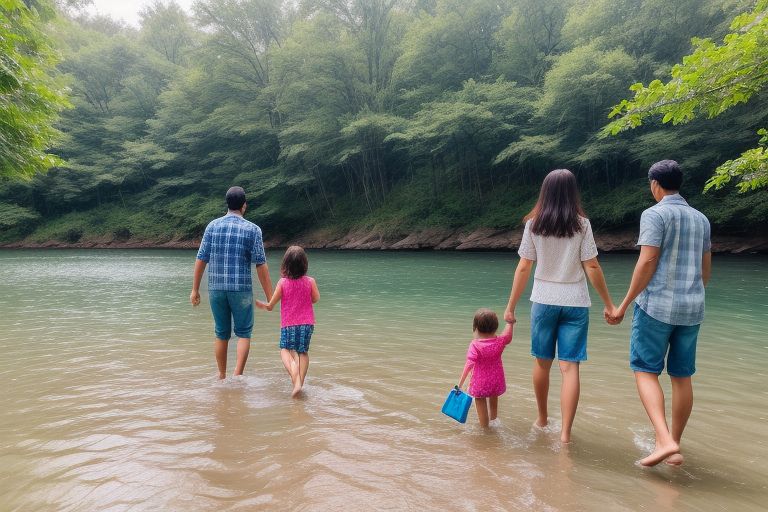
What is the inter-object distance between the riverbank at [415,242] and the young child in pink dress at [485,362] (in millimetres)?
24940

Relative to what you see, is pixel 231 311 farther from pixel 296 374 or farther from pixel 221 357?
pixel 296 374

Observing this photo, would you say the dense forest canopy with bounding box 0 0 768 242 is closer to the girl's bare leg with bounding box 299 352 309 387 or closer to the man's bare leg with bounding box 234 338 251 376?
the man's bare leg with bounding box 234 338 251 376

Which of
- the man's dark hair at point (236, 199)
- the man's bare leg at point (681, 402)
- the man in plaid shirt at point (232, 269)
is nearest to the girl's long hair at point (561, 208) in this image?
the man's bare leg at point (681, 402)

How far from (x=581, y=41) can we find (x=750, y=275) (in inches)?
675

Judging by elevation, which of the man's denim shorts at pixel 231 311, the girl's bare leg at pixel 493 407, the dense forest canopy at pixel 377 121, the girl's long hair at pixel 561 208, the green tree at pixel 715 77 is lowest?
the girl's bare leg at pixel 493 407

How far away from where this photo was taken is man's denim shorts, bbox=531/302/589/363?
365cm

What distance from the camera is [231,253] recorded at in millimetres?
5164

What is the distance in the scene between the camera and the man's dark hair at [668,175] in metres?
Result: 3.39

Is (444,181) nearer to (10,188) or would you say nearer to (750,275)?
(750,275)

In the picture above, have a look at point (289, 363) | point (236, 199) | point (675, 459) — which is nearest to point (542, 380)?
point (675, 459)

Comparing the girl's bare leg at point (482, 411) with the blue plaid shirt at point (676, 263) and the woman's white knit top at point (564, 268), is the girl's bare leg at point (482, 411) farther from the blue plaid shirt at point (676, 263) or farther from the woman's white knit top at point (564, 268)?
the blue plaid shirt at point (676, 263)

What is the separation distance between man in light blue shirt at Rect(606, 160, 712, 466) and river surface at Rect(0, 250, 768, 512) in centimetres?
48

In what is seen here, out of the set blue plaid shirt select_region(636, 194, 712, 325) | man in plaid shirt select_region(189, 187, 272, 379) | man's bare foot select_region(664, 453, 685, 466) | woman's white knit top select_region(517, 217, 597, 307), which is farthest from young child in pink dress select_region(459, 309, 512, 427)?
man in plaid shirt select_region(189, 187, 272, 379)

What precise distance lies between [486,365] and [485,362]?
26 millimetres
